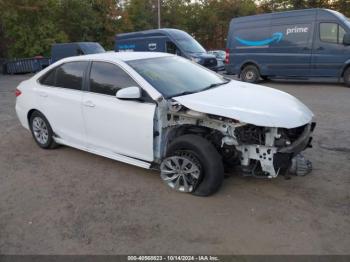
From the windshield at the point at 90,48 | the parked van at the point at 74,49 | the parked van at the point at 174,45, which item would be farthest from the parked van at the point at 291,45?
the parked van at the point at 74,49

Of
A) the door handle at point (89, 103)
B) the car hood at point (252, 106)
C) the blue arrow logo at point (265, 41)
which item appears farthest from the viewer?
the blue arrow logo at point (265, 41)

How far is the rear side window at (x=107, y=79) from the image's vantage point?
15.2ft

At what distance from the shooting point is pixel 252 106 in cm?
→ 393

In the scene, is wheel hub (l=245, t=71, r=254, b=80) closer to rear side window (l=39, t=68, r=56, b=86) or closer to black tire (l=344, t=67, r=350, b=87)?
black tire (l=344, t=67, r=350, b=87)

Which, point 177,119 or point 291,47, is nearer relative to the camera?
point 177,119

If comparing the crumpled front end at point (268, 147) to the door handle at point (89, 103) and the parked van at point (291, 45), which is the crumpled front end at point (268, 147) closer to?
the door handle at point (89, 103)

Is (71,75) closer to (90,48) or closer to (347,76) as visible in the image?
(347,76)

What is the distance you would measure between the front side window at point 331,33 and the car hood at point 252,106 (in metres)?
8.37

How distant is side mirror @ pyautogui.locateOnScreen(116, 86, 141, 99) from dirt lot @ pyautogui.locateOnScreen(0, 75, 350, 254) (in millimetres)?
1104

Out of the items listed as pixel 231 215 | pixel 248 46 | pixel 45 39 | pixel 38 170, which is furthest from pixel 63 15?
pixel 231 215

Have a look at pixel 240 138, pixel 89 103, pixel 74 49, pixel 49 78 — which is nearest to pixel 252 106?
pixel 240 138

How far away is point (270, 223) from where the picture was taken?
11.9ft

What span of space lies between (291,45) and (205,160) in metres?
9.85

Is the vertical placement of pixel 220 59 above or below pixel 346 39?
below
